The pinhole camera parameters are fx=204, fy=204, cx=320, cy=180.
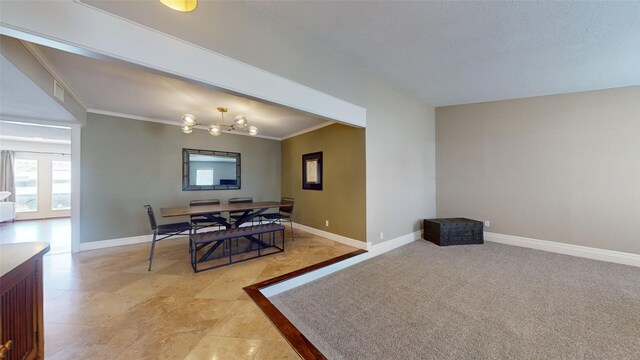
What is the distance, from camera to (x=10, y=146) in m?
5.84

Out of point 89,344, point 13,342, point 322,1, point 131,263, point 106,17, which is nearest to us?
point 13,342

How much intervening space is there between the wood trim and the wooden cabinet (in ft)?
4.41

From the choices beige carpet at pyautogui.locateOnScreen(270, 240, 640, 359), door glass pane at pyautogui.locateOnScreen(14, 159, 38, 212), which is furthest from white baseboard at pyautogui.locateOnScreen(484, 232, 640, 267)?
door glass pane at pyautogui.locateOnScreen(14, 159, 38, 212)

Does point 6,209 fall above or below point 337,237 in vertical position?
above

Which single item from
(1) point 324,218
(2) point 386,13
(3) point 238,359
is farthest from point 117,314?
(2) point 386,13

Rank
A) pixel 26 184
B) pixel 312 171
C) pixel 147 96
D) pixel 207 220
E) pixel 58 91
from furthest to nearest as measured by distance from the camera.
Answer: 1. pixel 26 184
2. pixel 312 171
3. pixel 207 220
4. pixel 147 96
5. pixel 58 91

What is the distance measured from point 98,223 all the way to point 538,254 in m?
7.51

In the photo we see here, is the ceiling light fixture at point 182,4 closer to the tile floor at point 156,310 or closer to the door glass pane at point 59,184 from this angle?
the tile floor at point 156,310

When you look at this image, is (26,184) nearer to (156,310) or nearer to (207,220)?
(207,220)

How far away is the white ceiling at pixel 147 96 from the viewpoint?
2.24 meters

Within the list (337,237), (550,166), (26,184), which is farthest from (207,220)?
(26,184)

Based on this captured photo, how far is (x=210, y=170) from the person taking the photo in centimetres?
473

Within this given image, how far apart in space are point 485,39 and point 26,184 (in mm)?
11478

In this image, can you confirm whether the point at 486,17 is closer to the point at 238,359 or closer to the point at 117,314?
the point at 238,359
